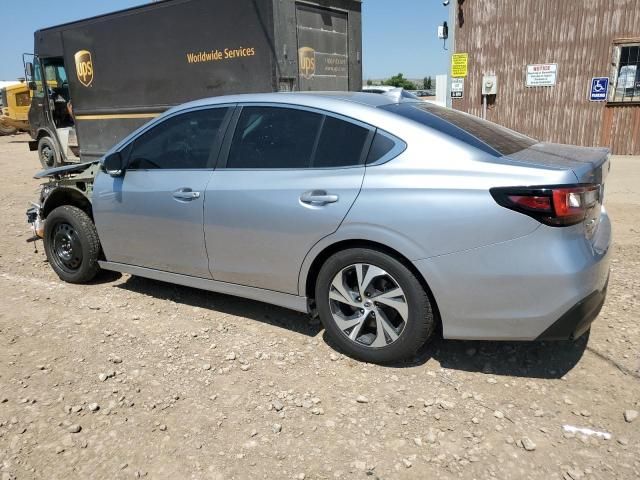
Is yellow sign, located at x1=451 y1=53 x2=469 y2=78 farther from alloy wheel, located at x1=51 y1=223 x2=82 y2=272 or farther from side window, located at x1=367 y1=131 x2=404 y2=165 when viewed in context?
side window, located at x1=367 y1=131 x2=404 y2=165

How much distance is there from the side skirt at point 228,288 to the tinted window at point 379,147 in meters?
1.00

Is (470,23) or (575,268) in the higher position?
(470,23)

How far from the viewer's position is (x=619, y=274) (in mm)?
4574

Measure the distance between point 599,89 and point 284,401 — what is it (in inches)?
495

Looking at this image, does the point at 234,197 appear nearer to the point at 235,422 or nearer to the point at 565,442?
the point at 235,422

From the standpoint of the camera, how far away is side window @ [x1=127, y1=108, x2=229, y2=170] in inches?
149

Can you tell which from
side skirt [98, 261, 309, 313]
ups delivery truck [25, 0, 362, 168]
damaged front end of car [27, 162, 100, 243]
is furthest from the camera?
ups delivery truck [25, 0, 362, 168]

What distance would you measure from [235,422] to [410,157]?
170 centimetres

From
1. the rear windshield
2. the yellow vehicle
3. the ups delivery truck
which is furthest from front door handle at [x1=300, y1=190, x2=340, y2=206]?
Answer: the yellow vehicle

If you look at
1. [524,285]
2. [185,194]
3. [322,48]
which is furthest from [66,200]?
[322,48]

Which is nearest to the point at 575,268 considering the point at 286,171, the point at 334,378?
the point at 334,378

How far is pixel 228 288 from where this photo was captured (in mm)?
3758

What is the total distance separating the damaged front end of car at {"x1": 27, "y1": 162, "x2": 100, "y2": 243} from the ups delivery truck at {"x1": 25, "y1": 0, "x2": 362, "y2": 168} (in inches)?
141

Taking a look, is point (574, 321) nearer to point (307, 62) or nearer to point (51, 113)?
point (307, 62)
